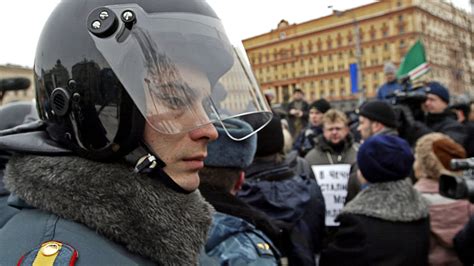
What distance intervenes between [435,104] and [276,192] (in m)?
2.54

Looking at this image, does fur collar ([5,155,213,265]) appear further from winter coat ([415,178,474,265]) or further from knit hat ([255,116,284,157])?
winter coat ([415,178,474,265])

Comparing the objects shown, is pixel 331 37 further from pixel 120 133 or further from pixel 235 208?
pixel 120 133

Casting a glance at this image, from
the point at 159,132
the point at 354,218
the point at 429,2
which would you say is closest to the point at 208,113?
the point at 159,132

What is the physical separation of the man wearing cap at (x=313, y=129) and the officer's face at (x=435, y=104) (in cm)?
125

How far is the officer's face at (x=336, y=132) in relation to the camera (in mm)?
4102

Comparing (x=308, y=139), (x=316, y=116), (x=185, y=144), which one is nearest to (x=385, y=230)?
(x=185, y=144)

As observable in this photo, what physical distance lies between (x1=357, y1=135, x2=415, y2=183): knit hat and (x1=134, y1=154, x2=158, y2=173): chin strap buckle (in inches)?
59.9

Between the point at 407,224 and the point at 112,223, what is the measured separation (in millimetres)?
1689

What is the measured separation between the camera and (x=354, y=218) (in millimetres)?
2326

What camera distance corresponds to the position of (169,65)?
4.08 feet

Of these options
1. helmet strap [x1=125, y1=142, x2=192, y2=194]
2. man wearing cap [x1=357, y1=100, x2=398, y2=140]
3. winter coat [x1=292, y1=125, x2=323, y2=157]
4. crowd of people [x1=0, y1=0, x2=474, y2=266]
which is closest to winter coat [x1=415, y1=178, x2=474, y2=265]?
crowd of people [x1=0, y1=0, x2=474, y2=266]

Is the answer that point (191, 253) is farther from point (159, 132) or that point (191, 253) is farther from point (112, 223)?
point (159, 132)

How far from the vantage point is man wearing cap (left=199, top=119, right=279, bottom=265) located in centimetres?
156

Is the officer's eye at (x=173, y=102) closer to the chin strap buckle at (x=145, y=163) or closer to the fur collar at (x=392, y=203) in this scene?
the chin strap buckle at (x=145, y=163)
